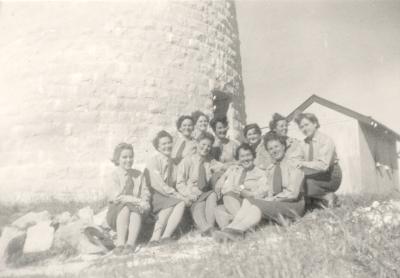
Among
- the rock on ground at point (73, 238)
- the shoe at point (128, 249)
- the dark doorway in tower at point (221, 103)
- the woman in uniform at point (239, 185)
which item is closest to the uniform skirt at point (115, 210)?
the rock on ground at point (73, 238)

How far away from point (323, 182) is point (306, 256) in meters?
2.36

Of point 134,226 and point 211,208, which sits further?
point 211,208

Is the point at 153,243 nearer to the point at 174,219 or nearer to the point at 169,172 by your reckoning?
the point at 174,219

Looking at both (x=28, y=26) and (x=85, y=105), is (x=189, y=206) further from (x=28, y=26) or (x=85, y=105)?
(x=28, y=26)

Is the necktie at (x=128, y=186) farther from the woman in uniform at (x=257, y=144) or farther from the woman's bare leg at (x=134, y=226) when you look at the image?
the woman in uniform at (x=257, y=144)

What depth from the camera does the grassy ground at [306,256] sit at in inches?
114

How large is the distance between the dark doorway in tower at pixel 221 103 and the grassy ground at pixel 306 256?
613cm

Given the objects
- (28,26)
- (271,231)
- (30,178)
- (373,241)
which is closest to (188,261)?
(271,231)

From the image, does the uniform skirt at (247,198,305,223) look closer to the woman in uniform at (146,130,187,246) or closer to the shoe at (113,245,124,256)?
the woman in uniform at (146,130,187,246)

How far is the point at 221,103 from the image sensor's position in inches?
389

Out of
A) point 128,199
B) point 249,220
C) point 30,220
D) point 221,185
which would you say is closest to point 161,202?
point 128,199

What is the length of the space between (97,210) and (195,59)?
375cm

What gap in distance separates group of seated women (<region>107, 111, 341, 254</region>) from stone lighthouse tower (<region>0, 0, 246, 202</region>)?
2592mm

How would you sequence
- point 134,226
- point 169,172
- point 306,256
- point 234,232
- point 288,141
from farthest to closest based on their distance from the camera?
1. point 288,141
2. point 169,172
3. point 134,226
4. point 234,232
5. point 306,256
